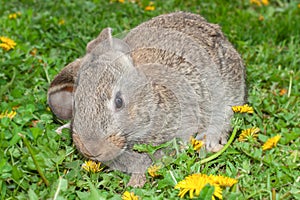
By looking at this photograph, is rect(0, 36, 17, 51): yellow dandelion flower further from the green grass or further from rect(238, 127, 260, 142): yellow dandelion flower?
rect(238, 127, 260, 142): yellow dandelion flower

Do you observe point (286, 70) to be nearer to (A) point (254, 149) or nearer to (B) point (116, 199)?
(A) point (254, 149)

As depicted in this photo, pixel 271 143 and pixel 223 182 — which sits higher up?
pixel 223 182

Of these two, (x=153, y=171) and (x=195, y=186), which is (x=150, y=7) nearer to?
(x=153, y=171)

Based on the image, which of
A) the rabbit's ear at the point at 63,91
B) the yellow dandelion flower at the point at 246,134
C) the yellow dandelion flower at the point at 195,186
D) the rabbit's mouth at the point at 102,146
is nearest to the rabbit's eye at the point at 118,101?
the rabbit's mouth at the point at 102,146

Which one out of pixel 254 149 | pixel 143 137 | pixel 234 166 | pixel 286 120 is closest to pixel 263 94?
pixel 286 120

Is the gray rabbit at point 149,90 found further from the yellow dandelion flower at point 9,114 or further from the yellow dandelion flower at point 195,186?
the yellow dandelion flower at point 195,186

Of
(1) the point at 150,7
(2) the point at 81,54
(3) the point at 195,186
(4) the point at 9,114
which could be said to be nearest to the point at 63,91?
(4) the point at 9,114

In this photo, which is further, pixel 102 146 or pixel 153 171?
pixel 153 171
